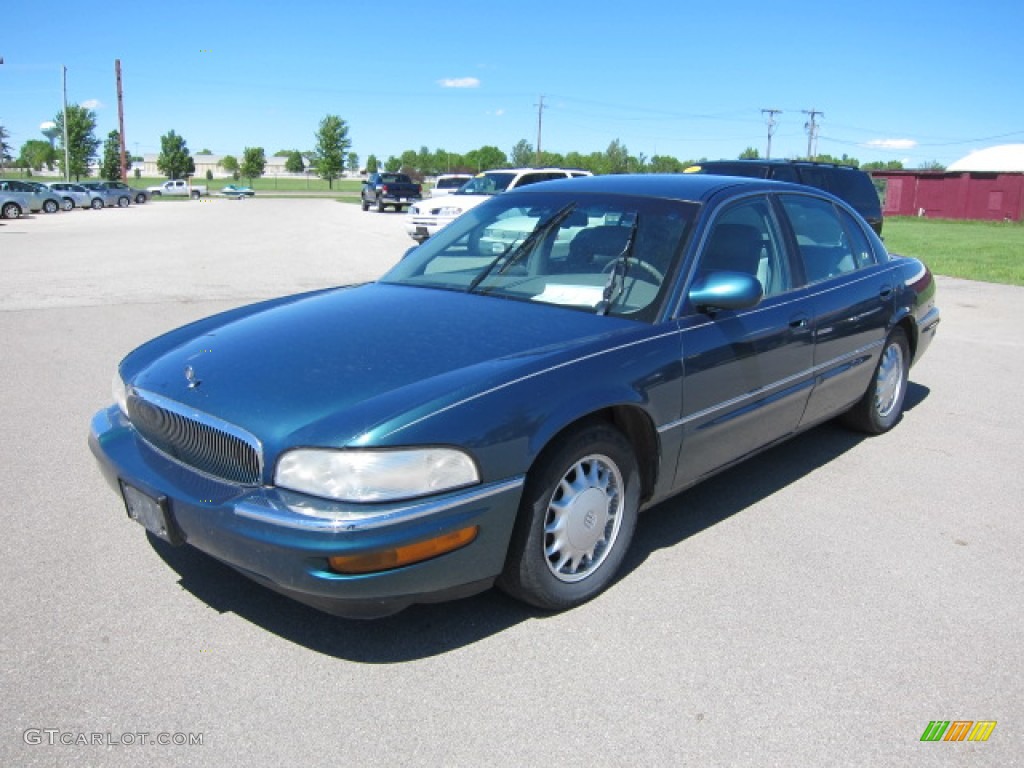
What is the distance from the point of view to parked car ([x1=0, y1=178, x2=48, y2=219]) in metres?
32.4

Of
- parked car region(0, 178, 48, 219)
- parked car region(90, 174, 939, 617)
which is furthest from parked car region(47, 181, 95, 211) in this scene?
parked car region(90, 174, 939, 617)

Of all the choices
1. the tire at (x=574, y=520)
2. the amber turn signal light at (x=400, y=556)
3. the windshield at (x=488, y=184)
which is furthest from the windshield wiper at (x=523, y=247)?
the windshield at (x=488, y=184)

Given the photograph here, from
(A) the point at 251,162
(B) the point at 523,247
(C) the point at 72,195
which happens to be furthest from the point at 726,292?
(A) the point at 251,162

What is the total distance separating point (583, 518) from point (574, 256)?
1.30 meters

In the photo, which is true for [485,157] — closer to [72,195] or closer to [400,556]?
[72,195]

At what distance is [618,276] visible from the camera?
12.2 feet

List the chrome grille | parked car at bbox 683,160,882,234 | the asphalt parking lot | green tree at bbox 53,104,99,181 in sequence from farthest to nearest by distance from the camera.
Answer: green tree at bbox 53,104,99,181, parked car at bbox 683,160,882,234, the chrome grille, the asphalt parking lot

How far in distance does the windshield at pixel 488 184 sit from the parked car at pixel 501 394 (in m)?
15.8

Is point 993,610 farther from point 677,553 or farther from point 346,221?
point 346,221

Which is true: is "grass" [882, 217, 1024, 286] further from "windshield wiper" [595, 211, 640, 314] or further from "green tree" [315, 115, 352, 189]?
"green tree" [315, 115, 352, 189]

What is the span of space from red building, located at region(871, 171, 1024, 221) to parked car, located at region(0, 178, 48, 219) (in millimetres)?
41765

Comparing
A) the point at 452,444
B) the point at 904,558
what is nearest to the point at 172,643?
the point at 452,444

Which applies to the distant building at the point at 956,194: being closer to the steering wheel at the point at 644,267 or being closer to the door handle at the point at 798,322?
the door handle at the point at 798,322

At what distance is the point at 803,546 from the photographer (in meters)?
3.84
